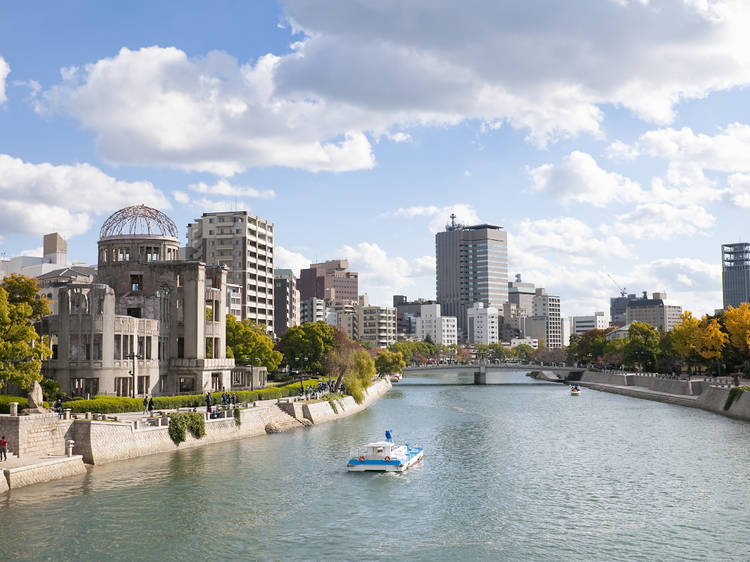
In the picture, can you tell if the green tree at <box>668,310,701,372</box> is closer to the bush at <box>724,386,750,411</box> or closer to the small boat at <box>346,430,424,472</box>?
the bush at <box>724,386,750,411</box>

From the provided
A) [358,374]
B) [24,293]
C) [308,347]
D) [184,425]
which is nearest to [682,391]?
[358,374]

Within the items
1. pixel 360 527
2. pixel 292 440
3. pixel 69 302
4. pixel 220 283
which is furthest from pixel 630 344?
pixel 360 527

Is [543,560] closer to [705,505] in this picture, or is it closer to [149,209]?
[705,505]

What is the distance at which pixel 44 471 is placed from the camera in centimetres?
5538

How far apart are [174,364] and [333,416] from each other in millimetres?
23726

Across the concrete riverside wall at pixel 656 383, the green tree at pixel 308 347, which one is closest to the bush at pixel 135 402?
the green tree at pixel 308 347

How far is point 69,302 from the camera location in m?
87.2

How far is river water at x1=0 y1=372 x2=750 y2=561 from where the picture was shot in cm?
4216

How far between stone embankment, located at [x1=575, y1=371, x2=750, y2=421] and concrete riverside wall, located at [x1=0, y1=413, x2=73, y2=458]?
274 feet

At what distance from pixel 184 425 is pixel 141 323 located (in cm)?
2409

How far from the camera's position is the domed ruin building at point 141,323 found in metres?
86.1

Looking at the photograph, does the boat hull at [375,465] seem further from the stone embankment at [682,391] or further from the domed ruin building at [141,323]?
the stone embankment at [682,391]

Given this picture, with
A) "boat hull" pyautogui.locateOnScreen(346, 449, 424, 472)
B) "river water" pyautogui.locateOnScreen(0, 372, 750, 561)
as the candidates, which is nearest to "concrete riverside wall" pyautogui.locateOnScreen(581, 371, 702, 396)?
"river water" pyautogui.locateOnScreen(0, 372, 750, 561)

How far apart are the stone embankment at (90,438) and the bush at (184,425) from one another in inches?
18.9
